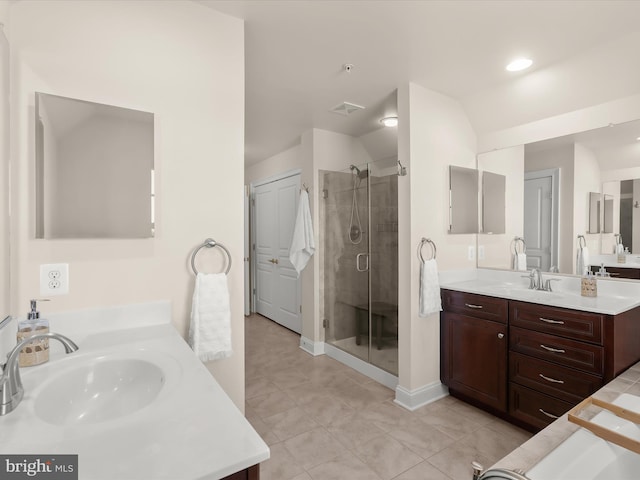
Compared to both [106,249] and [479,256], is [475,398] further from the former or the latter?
[106,249]

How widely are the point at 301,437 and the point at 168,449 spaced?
1705 mm

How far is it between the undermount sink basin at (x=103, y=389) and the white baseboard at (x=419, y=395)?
1.96 m

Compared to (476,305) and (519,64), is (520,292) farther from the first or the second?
(519,64)

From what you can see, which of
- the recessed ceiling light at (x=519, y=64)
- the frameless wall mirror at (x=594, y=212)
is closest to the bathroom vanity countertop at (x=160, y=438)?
the recessed ceiling light at (x=519, y=64)

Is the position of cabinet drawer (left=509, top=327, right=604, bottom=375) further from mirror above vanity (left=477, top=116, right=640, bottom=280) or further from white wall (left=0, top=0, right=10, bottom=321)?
white wall (left=0, top=0, right=10, bottom=321)

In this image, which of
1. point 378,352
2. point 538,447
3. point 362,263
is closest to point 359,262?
point 362,263

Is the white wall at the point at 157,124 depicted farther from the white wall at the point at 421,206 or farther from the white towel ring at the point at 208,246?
the white wall at the point at 421,206

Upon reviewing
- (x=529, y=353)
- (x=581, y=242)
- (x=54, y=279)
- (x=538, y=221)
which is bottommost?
(x=529, y=353)

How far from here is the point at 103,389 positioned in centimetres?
108

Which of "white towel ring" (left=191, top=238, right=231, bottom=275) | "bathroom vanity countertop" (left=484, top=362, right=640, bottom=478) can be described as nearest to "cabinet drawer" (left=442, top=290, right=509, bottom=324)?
"bathroom vanity countertop" (left=484, top=362, right=640, bottom=478)

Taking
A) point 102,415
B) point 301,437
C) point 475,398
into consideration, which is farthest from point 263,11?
point 475,398

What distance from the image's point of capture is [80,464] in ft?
1.90

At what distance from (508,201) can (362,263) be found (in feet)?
4.57

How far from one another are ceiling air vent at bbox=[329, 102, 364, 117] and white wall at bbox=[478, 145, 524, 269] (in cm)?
115
